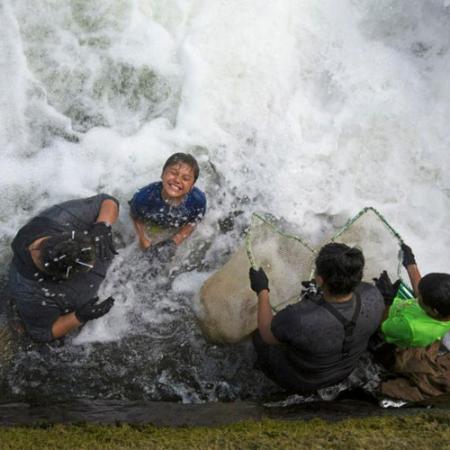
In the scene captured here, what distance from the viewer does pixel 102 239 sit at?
408 centimetres

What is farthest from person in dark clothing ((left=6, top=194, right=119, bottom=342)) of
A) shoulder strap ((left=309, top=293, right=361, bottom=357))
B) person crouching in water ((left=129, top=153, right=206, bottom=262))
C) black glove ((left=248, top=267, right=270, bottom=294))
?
shoulder strap ((left=309, top=293, right=361, bottom=357))

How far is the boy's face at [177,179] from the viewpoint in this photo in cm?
435

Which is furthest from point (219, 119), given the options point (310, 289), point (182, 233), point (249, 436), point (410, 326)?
point (249, 436)

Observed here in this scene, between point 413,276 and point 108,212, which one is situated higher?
point 413,276

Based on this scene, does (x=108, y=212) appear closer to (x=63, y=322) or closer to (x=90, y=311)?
(x=90, y=311)

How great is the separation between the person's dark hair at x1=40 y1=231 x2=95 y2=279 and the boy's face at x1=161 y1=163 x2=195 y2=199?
35.5 inches

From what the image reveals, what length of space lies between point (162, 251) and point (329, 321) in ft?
6.83

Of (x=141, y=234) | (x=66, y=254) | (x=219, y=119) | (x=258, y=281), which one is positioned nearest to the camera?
(x=66, y=254)

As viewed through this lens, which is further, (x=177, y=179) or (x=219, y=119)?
(x=219, y=119)

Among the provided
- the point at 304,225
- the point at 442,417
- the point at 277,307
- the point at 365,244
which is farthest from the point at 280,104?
the point at 442,417

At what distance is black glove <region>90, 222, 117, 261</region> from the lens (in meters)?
4.05

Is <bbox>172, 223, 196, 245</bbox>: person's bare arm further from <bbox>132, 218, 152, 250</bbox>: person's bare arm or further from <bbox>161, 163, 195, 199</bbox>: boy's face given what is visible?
<bbox>161, 163, 195, 199</bbox>: boy's face

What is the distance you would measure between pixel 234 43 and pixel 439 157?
8.15ft

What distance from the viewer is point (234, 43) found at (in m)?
5.98
